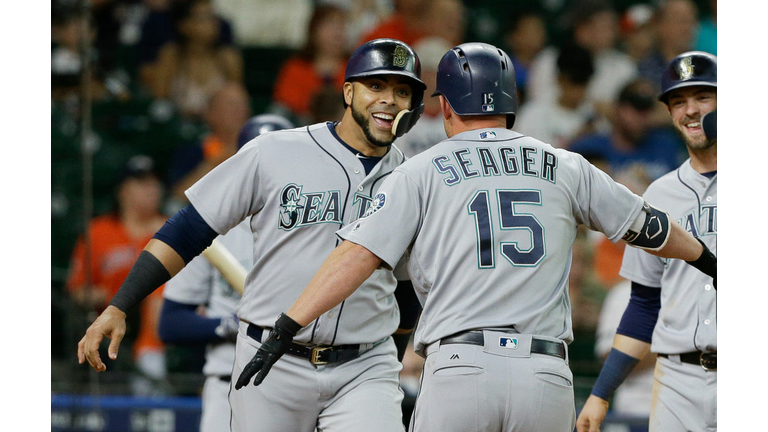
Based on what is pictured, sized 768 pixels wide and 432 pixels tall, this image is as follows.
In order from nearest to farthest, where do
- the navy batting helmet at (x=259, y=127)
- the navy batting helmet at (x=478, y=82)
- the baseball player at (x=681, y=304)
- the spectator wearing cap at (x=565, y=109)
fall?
the navy batting helmet at (x=478, y=82) → the baseball player at (x=681, y=304) → the navy batting helmet at (x=259, y=127) → the spectator wearing cap at (x=565, y=109)

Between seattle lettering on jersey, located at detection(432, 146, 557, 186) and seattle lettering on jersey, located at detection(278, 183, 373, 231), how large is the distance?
2.02 ft

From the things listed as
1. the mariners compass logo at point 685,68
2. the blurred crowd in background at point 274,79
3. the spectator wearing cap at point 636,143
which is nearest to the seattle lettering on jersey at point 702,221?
the mariners compass logo at point 685,68

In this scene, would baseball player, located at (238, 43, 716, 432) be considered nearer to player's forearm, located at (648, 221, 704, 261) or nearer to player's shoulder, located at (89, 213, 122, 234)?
player's forearm, located at (648, 221, 704, 261)

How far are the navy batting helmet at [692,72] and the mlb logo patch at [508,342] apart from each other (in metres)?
1.68

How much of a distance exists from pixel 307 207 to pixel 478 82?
0.83 meters

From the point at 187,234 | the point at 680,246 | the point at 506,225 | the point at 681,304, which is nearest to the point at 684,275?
the point at 681,304

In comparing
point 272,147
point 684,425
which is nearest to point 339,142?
point 272,147

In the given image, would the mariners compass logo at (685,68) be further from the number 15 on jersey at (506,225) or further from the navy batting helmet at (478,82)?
the number 15 on jersey at (506,225)

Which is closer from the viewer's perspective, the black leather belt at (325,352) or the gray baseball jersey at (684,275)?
the black leather belt at (325,352)

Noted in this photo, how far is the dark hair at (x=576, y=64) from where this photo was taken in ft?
26.9

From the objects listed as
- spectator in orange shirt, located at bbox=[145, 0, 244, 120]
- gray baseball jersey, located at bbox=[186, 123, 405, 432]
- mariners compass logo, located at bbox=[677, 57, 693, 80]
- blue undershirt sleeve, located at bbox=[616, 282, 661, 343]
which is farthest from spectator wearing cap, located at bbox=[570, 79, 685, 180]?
gray baseball jersey, located at bbox=[186, 123, 405, 432]

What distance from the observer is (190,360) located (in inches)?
264

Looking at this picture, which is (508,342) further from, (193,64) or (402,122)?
(193,64)

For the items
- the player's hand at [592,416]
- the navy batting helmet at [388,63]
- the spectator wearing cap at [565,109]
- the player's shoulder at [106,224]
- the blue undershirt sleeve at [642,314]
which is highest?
the spectator wearing cap at [565,109]
